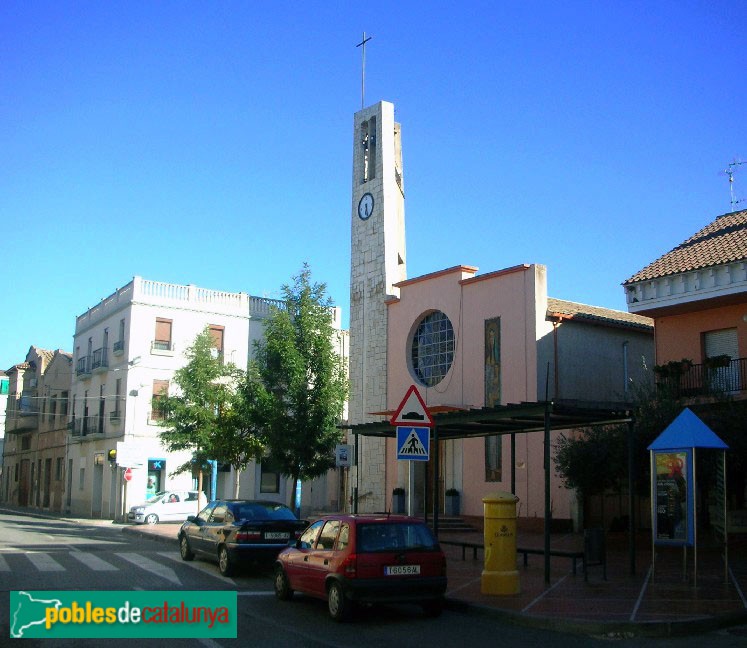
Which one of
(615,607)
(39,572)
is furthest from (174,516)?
(615,607)

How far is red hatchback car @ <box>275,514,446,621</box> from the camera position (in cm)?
1114

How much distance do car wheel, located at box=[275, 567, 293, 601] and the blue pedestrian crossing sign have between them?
2.64 meters

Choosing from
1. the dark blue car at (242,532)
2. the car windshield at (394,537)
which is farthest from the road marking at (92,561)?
the car windshield at (394,537)

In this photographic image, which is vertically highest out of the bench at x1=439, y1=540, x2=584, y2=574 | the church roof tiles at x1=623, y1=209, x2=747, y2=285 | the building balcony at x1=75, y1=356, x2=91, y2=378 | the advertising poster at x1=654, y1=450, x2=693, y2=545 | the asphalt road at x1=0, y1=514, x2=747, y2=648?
the church roof tiles at x1=623, y1=209, x2=747, y2=285

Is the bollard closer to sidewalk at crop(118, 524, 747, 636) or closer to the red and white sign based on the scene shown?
sidewalk at crop(118, 524, 747, 636)

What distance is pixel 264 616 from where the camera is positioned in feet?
38.1

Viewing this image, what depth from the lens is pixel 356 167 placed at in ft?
114

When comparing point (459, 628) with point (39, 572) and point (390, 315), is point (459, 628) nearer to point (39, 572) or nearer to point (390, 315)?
point (39, 572)

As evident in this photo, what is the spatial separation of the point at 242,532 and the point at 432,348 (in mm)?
16246

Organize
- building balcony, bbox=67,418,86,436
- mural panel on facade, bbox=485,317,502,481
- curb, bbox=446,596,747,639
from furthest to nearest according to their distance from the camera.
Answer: building balcony, bbox=67,418,86,436 → mural panel on facade, bbox=485,317,502,481 → curb, bbox=446,596,747,639

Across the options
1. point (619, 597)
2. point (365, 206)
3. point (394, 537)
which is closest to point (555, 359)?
point (365, 206)

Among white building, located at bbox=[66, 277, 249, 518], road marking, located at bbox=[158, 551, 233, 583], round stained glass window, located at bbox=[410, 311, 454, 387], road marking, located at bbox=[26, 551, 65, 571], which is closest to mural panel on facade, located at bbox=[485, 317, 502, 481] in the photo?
round stained glass window, located at bbox=[410, 311, 454, 387]

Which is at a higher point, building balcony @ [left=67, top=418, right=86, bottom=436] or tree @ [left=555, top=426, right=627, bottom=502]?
building balcony @ [left=67, top=418, right=86, bottom=436]

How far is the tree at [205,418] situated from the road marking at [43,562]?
10.2 meters
